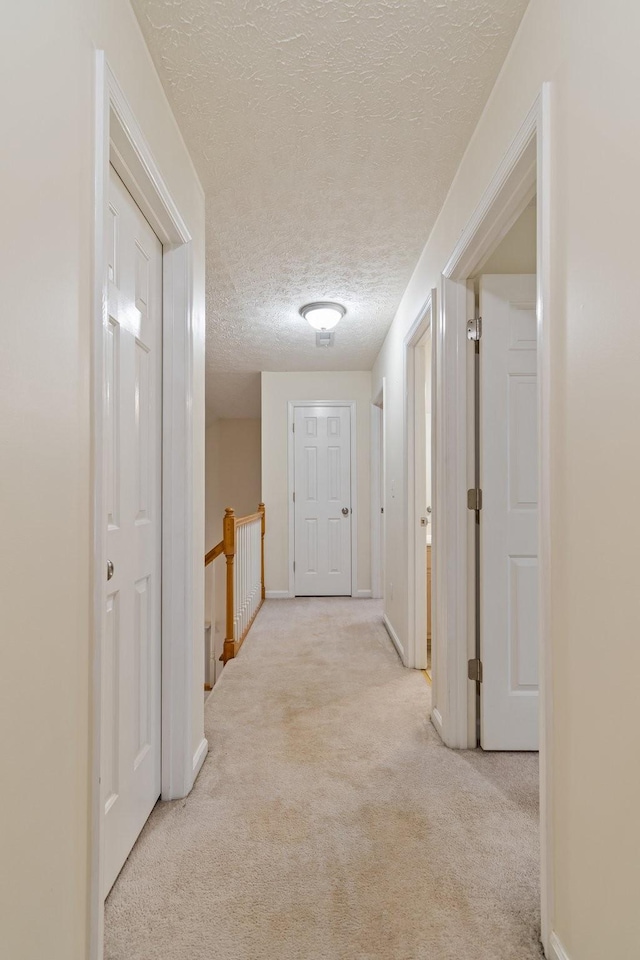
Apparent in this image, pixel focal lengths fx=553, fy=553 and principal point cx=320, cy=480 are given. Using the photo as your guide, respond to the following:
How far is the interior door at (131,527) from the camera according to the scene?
149 cm

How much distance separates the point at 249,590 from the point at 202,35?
3.85m

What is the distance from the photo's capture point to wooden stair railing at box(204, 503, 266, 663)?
3736 mm

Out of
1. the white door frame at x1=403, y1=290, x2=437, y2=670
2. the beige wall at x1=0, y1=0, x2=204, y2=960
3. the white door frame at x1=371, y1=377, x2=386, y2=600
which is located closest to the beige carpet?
the beige wall at x1=0, y1=0, x2=204, y2=960

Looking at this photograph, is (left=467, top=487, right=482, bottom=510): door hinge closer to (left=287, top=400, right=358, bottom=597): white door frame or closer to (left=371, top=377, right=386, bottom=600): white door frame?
(left=371, top=377, right=386, bottom=600): white door frame

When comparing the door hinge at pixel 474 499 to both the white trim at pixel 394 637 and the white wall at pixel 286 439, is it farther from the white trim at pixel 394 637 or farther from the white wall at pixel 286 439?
the white wall at pixel 286 439

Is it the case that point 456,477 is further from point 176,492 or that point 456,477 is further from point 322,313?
point 322,313

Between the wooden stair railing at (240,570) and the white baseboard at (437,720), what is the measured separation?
151cm

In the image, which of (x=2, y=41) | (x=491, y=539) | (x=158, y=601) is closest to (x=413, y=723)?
(x=491, y=539)

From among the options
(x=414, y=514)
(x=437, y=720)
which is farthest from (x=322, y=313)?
(x=437, y=720)

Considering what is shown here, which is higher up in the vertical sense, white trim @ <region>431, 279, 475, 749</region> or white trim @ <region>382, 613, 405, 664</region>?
white trim @ <region>431, 279, 475, 749</region>

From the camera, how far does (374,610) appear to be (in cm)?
512

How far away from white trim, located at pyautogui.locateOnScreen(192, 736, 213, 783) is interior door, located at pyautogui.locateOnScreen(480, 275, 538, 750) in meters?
1.14

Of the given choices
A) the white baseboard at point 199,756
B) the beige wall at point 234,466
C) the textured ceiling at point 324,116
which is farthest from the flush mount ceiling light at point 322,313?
the beige wall at point 234,466

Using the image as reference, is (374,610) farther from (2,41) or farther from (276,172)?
(2,41)
